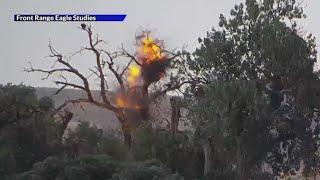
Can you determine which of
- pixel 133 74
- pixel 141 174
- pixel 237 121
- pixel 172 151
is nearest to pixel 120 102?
pixel 133 74

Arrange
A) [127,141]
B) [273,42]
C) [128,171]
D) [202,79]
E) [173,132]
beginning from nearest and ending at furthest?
[128,171]
[273,42]
[202,79]
[173,132]
[127,141]

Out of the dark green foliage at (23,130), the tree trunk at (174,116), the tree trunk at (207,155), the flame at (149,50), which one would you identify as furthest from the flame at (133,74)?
the tree trunk at (207,155)

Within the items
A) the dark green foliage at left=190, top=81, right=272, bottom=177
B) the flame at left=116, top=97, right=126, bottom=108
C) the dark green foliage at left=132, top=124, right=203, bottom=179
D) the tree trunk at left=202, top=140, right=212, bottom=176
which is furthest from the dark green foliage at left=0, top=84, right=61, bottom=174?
the dark green foliage at left=190, top=81, right=272, bottom=177

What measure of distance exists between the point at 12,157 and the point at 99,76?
8.13 metres

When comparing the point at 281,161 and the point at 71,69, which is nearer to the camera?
the point at 281,161

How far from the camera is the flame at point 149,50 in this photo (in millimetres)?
28461

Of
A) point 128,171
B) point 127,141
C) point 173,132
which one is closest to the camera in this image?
point 128,171

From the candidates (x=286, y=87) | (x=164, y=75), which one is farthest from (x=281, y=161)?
(x=164, y=75)

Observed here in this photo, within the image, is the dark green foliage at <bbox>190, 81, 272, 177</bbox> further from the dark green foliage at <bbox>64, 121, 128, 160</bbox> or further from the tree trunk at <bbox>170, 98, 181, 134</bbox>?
the tree trunk at <bbox>170, 98, 181, 134</bbox>

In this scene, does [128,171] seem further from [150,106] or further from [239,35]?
[150,106]

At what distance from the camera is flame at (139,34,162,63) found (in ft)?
93.4

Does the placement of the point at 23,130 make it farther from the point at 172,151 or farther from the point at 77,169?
the point at 77,169

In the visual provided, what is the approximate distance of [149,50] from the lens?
28.7m

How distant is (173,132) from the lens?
87.5 feet
